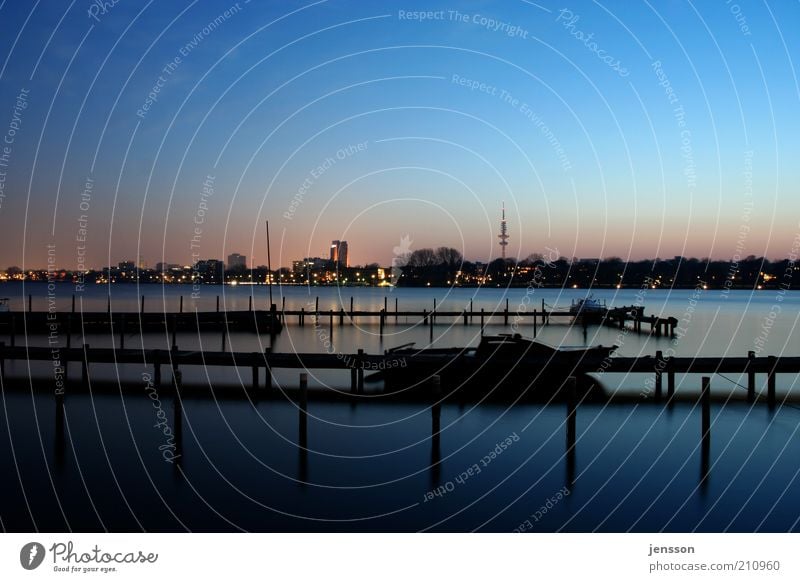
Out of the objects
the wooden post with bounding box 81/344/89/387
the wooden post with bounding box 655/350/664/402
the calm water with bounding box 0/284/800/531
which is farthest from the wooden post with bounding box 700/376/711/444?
the wooden post with bounding box 81/344/89/387

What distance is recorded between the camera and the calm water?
12023 millimetres

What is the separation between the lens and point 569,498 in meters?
13.0

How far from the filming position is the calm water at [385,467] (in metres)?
12.0

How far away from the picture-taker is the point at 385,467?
15008 millimetres

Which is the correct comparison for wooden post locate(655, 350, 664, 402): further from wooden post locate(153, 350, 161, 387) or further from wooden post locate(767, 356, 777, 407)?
wooden post locate(153, 350, 161, 387)

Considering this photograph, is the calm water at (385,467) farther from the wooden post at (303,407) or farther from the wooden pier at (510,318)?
the wooden pier at (510,318)

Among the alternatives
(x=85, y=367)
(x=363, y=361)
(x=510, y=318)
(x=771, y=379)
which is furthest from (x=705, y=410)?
(x=510, y=318)

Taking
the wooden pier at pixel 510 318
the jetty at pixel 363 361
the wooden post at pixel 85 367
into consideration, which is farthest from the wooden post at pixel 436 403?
the wooden pier at pixel 510 318
